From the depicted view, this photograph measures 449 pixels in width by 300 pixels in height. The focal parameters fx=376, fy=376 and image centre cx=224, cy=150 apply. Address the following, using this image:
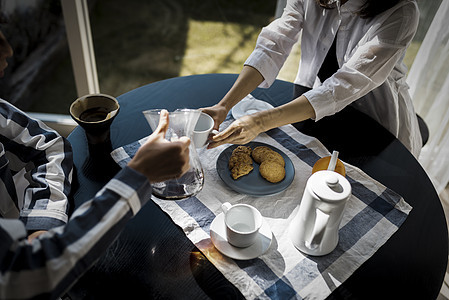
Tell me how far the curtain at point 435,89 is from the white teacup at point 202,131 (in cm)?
133

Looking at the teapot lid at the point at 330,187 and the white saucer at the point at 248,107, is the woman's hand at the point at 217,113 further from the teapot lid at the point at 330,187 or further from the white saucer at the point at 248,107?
the teapot lid at the point at 330,187

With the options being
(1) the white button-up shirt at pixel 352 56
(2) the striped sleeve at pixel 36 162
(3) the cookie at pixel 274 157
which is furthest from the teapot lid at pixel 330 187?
(2) the striped sleeve at pixel 36 162

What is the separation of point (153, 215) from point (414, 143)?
3.58 ft

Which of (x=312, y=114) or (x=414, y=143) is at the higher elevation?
(x=312, y=114)

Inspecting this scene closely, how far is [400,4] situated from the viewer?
46.8 inches

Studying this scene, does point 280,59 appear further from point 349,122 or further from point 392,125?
point 392,125

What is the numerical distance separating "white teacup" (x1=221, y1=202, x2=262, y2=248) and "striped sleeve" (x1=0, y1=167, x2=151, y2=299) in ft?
0.73

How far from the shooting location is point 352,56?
125 centimetres

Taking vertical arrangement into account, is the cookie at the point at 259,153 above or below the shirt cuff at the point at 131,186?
below

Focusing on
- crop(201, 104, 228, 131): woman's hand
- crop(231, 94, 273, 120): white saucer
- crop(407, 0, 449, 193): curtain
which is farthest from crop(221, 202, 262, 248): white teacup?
crop(407, 0, 449, 193): curtain

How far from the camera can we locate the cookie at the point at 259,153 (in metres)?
1.11

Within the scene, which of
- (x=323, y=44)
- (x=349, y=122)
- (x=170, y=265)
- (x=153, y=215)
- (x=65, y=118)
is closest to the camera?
(x=170, y=265)

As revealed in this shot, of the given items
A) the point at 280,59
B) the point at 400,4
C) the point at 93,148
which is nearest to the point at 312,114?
the point at 280,59

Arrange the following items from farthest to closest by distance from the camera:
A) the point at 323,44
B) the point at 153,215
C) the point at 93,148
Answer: the point at 323,44 → the point at 93,148 → the point at 153,215
